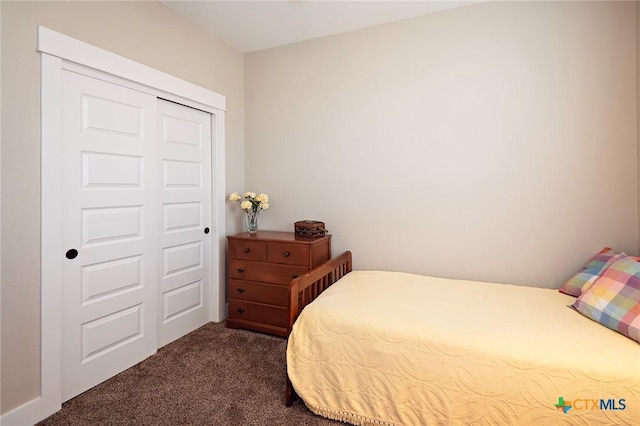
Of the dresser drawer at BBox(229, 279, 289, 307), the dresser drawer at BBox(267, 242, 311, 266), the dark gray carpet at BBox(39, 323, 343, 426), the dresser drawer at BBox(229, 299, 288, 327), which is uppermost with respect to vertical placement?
the dresser drawer at BBox(267, 242, 311, 266)

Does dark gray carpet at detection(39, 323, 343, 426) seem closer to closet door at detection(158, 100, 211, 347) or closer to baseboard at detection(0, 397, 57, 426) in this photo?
baseboard at detection(0, 397, 57, 426)

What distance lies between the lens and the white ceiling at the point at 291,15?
8.31 ft

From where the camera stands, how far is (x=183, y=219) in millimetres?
2838

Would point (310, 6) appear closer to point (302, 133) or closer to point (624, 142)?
point (302, 133)

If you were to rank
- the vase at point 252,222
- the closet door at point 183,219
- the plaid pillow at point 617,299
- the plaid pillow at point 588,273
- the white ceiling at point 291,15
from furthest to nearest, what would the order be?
the vase at point 252,222, the closet door at point 183,219, the white ceiling at point 291,15, the plaid pillow at point 588,273, the plaid pillow at point 617,299

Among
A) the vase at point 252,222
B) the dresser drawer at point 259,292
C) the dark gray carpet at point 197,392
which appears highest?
the vase at point 252,222

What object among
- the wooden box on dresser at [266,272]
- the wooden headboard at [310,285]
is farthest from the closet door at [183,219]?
the wooden headboard at [310,285]

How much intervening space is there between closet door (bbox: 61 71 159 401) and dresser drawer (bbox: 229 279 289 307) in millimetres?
668

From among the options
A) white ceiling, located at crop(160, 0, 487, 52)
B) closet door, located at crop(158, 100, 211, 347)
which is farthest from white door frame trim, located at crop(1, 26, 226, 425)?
white ceiling, located at crop(160, 0, 487, 52)

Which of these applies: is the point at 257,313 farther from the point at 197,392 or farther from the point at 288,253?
the point at 197,392

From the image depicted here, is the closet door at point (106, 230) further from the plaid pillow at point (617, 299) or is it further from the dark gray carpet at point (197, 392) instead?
the plaid pillow at point (617, 299)

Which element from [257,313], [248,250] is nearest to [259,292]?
[257,313]

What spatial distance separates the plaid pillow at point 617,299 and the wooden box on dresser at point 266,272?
1787 millimetres

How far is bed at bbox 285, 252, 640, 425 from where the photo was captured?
54.3 inches
